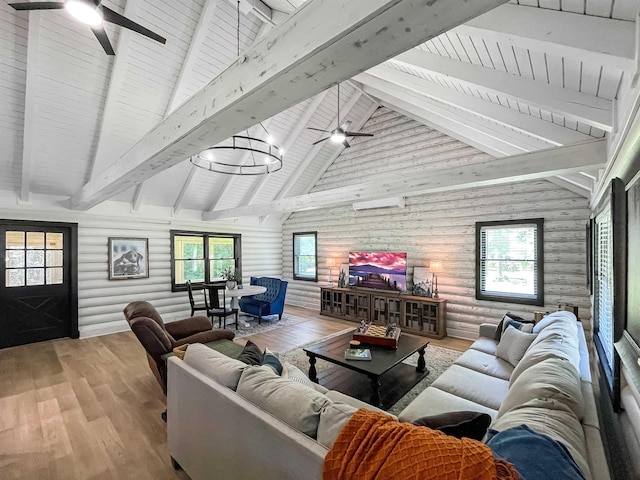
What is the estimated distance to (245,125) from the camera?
200 cm

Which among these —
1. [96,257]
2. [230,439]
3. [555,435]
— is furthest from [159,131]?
[96,257]

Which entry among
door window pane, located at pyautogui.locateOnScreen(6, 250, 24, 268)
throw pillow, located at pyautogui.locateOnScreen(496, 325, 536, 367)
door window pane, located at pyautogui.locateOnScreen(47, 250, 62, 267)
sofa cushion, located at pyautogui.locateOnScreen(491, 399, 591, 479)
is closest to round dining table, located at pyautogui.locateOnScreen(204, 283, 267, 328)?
door window pane, located at pyautogui.locateOnScreen(47, 250, 62, 267)

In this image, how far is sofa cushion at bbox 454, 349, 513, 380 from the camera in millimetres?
2701

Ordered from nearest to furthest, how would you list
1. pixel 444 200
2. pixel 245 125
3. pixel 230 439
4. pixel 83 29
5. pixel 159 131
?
1. pixel 230 439
2. pixel 245 125
3. pixel 159 131
4. pixel 83 29
5. pixel 444 200

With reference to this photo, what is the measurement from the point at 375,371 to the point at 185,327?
8.81 feet

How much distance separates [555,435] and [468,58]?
2.27 meters

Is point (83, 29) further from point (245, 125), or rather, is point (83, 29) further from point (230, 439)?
point (230, 439)

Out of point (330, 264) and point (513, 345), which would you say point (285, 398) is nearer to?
point (513, 345)

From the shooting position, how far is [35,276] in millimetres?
5016

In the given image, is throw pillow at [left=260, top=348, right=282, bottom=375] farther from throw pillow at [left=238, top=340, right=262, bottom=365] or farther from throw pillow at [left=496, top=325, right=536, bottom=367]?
throw pillow at [left=496, top=325, right=536, bottom=367]

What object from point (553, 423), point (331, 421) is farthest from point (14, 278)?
point (553, 423)

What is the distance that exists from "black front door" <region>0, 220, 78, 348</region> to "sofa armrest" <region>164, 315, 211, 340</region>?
2.86m

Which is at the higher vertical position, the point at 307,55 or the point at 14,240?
the point at 307,55

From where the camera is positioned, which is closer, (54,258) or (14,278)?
(14,278)
